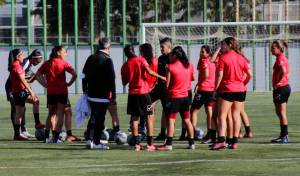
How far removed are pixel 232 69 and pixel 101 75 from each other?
7.39 feet

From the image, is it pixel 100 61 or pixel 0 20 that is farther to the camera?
pixel 0 20

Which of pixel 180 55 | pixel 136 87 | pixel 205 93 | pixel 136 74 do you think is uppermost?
pixel 180 55

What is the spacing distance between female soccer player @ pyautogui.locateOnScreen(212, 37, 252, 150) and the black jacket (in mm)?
1832

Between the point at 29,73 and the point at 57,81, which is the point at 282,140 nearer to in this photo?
the point at 57,81

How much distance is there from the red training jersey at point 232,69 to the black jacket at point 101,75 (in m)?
1.88

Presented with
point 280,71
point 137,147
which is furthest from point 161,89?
point 137,147

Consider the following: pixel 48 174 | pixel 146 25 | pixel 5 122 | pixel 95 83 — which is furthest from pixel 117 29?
pixel 48 174

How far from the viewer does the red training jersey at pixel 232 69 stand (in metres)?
16.8

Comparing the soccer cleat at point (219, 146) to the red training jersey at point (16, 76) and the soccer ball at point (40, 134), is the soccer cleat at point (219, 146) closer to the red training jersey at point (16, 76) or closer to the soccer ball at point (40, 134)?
the soccer ball at point (40, 134)

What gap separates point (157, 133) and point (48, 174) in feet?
25.4

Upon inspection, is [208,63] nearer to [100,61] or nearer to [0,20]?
[100,61]

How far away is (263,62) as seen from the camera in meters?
48.5

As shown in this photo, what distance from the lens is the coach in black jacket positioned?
56.3ft

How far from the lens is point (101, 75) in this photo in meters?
17.2
